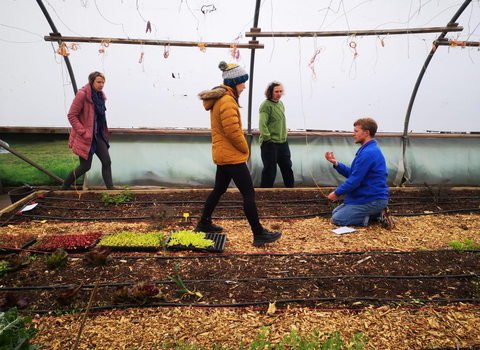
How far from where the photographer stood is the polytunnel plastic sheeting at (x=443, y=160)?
604 centimetres

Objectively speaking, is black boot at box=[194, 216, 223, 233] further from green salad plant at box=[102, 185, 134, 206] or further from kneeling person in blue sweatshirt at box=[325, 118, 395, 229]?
green salad plant at box=[102, 185, 134, 206]

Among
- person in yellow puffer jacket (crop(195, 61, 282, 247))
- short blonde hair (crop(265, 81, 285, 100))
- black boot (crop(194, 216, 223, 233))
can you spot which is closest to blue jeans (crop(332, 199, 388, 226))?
person in yellow puffer jacket (crop(195, 61, 282, 247))

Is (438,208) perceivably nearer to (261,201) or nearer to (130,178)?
(261,201)

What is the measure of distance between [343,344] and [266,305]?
0.62 metres

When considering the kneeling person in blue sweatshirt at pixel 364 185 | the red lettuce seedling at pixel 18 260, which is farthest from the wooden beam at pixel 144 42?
the red lettuce seedling at pixel 18 260

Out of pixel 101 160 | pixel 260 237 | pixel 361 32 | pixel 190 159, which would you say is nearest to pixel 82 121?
pixel 101 160

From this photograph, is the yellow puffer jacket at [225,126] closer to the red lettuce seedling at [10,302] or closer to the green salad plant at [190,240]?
the green salad plant at [190,240]

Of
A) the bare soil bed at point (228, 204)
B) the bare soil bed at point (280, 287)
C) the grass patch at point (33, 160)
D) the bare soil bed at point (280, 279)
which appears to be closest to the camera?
the bare soil bed at point (280, 287)

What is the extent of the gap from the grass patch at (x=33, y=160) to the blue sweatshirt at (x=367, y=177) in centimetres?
493

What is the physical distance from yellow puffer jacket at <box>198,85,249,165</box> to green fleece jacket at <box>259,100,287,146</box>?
170 centimetres

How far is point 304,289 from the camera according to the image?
253 centimetres

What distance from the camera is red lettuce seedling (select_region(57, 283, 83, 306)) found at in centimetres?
226

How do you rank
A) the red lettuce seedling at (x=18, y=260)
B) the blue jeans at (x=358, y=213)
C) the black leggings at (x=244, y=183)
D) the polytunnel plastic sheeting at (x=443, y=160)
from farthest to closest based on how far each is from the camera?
the polytunnel plastic sheeting at (x=443, y=160) → the blue jeans at (x=358, y=213) → the black leggings at (x=244, y=183) → the red lettuce seedling at (x=18, y=260)

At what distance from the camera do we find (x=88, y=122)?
4.55 metres
